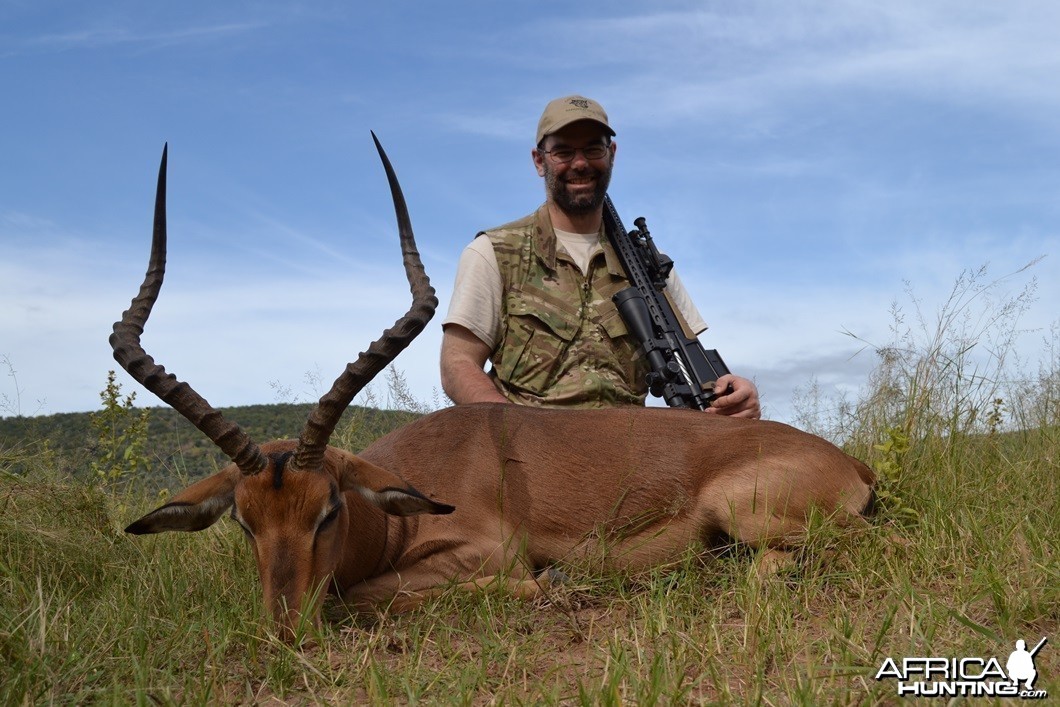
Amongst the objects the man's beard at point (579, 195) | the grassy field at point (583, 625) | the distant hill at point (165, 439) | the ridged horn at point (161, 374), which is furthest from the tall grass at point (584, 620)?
the man's beard at point (579, 195)

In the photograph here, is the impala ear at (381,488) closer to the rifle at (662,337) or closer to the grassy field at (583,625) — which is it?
the grassy field at (583,625)

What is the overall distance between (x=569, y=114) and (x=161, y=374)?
14.3 feet

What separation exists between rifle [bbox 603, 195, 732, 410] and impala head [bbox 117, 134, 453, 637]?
2599 mm

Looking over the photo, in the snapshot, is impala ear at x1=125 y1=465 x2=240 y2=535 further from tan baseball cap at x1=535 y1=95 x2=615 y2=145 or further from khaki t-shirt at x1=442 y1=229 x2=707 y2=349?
tan baseball cap at x1=535 y1=95 x2=615 y2=145

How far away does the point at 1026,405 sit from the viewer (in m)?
9.60

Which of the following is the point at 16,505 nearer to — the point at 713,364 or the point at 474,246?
the point at 474,246

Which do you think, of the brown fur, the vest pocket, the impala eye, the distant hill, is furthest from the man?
the impala eye

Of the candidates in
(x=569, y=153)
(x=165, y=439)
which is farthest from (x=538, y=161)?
(x=165, y=439)

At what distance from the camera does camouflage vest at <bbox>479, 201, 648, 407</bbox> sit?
25.2 feet

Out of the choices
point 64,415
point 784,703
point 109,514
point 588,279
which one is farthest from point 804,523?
point 64,415

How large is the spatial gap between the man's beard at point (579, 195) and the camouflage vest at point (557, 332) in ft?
0.82

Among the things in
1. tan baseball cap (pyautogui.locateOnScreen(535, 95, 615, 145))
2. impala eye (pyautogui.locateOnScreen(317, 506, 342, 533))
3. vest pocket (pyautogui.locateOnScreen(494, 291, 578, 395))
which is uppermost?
tan baseball cap (pyautogui.locateOnScreen(535, 95, 615, 145))

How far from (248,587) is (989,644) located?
3.67m

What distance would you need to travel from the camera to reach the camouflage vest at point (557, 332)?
302 inches
